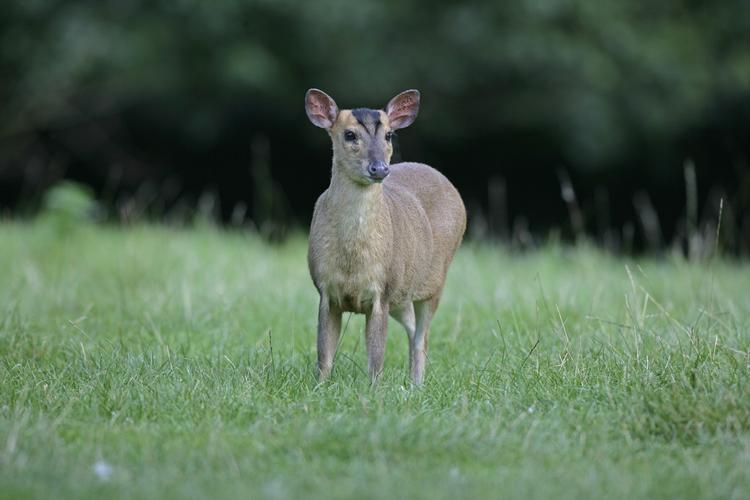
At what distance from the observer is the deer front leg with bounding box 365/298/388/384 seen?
540 centimetres

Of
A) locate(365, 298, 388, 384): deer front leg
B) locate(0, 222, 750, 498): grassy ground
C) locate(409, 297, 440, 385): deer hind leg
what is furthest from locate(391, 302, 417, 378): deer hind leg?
locate(365, 298, 388, 384): deer front leg

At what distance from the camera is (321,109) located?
5.75 meters

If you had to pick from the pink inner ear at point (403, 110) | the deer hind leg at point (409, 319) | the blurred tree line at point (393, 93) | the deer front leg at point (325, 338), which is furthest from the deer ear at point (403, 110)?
the blurred tree line at point (393, 93)

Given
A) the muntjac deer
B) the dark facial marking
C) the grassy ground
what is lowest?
the grassy ground

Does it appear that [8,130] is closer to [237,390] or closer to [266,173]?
[266,173]

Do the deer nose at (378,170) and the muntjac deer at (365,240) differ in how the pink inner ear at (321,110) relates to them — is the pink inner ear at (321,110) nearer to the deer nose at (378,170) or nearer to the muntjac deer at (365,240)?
the muntjac deer at (365,240)

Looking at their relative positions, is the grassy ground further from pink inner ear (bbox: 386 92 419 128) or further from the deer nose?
pink inner ear (bbox: 386 92 419 128)

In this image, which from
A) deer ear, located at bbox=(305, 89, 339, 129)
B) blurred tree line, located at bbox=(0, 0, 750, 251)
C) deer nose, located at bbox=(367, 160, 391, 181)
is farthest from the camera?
blurred tree line, located at bbox=(0, 0, 750, 251)

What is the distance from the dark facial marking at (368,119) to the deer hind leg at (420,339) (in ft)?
3.49

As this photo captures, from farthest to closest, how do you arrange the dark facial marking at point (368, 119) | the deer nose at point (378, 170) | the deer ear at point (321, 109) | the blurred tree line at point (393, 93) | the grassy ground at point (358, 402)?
the blurred tree line at point (393, 93), the deer ear at point (321, 109), the dark facial marking at point (368, 119), the deer nose at point (378, 170), the grassy ground at point (358, 402)

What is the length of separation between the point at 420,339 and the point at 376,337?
1.86 feet

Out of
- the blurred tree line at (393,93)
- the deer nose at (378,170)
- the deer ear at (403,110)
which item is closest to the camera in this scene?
the deer nose at (378,170)

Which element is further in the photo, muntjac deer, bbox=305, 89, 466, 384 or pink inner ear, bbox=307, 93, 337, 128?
pink inner ear, bbox=307, 93, 337, 128

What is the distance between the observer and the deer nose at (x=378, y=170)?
17.4ft
